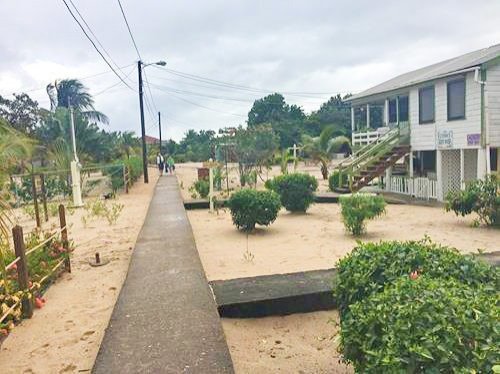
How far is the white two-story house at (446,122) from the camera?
12898 millimetres

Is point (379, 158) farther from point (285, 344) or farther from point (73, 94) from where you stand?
point (73, 94)

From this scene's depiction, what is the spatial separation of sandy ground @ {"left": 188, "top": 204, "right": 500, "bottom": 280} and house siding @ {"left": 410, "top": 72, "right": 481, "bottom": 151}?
2.65 meters

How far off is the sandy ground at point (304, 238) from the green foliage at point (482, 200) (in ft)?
1.28

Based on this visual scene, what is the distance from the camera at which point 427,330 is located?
2143 mm

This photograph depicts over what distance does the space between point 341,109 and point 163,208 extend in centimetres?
5288

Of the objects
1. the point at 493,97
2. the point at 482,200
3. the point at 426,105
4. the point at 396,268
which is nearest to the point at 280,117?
the point at 426,105

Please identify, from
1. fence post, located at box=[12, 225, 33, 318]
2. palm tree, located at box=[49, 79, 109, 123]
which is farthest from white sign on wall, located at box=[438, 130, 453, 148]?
palm tree, located at box=[49, 79, 109, 123]

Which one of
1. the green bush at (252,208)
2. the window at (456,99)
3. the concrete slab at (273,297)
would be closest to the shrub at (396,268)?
the concrete slab at (273,297)

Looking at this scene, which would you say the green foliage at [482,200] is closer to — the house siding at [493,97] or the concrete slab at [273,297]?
the house siding at [493,97]

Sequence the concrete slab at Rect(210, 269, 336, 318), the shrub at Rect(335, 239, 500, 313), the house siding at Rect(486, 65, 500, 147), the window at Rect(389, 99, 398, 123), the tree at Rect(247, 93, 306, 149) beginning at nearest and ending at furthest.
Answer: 1. the shrub at Rect(335, 239, 500, 313)
2. the concrete slab at Rect(210, 269, 336, 318)
3. the house siding at Rect(486, 65, 500, 147)
4. the window at Rect(389, 99, 398, 123)
5. the tree at Rect(247, 93, 306, 149)

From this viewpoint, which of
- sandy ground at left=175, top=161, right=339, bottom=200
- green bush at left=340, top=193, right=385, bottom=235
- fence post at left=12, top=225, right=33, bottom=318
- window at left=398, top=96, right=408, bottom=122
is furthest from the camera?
sandy ground at left=175, top=161, right=339, bottom=200

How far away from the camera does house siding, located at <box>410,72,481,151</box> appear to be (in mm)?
13172

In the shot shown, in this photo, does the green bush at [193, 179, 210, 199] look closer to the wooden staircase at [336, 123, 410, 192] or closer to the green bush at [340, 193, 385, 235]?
the wooden staircase at [336, 123, 410, 192]

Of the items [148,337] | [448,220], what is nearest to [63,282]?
[148,337]
